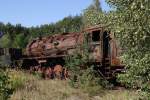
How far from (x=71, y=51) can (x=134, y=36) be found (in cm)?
1587

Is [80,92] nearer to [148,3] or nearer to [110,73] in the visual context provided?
[110,73]

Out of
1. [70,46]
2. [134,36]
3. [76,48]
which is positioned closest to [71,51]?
[70,46]

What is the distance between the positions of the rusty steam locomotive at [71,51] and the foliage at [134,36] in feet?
17.5

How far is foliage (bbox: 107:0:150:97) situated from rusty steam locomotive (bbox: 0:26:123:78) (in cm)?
535

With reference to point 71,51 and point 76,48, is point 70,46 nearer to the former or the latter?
point 71,51

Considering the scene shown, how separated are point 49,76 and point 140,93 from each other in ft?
54.7

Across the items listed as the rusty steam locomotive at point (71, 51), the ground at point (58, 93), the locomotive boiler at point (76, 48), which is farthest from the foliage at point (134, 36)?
the locomotive boiler at point (76, 48)

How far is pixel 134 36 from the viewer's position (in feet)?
33.5

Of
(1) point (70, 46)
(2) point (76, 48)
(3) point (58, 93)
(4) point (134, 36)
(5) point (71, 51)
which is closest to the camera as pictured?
(4) point (134, 36)

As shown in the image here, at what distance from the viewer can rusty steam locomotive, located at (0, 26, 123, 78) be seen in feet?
72.7

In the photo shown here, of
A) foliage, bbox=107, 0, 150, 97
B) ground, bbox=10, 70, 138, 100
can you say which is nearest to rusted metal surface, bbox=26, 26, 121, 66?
ground, bbox=10, 70, 138, 100

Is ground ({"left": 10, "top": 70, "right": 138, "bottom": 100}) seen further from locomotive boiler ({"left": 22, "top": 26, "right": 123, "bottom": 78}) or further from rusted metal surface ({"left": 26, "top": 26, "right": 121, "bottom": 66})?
rusted metal surface ({"left": 26, "top": 26, "right": 121, "bottom": 66})

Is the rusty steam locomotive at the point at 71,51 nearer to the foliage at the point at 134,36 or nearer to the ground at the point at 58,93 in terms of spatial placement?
the ground at the point at 58,93

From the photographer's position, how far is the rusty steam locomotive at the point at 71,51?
2216 cm
